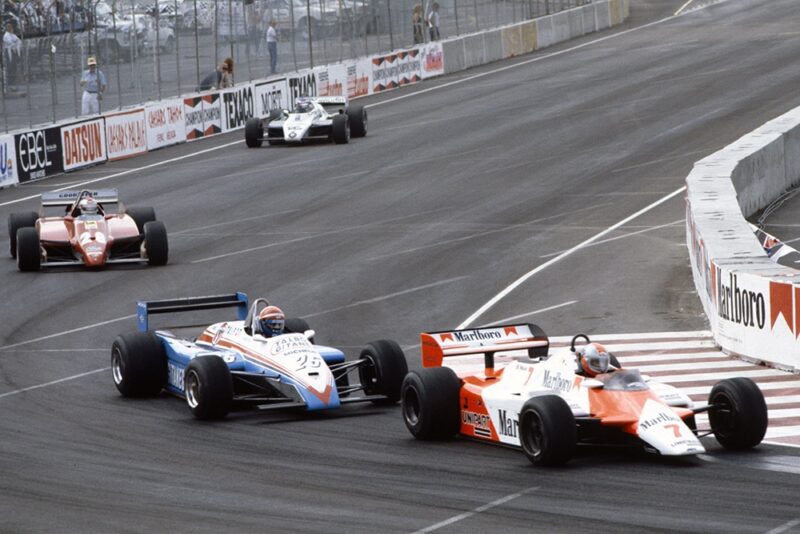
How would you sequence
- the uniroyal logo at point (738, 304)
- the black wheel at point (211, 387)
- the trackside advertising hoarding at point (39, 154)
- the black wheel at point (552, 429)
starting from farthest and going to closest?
1. the trackside advertising hoarding at point (39, 154)
2. the uniroyal logo at point (738, 304)
3. the black wheel at point (211, 387)
4. the black wheel at point (552, 429)

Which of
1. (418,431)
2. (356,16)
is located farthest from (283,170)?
(418,431)

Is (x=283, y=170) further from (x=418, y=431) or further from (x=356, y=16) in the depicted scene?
(x=418, y=431)

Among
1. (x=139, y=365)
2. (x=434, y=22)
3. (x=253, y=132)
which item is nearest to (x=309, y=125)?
(x=253, y=132)

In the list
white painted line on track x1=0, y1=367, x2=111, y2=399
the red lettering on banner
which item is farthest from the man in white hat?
the red lettering on banner

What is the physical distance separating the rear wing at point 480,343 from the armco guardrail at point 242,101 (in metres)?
23.0

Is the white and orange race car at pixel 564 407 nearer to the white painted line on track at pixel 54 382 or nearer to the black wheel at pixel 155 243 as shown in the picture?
the white painted line on track at pixel 54 382

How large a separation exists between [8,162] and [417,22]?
81.8ft

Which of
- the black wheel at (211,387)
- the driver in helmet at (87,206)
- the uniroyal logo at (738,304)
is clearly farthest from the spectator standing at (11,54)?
the black wheel at (211,387)

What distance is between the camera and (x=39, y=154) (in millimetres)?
37281

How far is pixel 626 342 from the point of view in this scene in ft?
65.1

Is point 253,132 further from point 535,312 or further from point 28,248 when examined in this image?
point 535,312

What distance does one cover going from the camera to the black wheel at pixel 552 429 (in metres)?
12.5

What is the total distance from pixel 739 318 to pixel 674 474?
647cm

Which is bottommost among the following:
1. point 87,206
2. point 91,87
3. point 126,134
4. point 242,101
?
point 87,206
